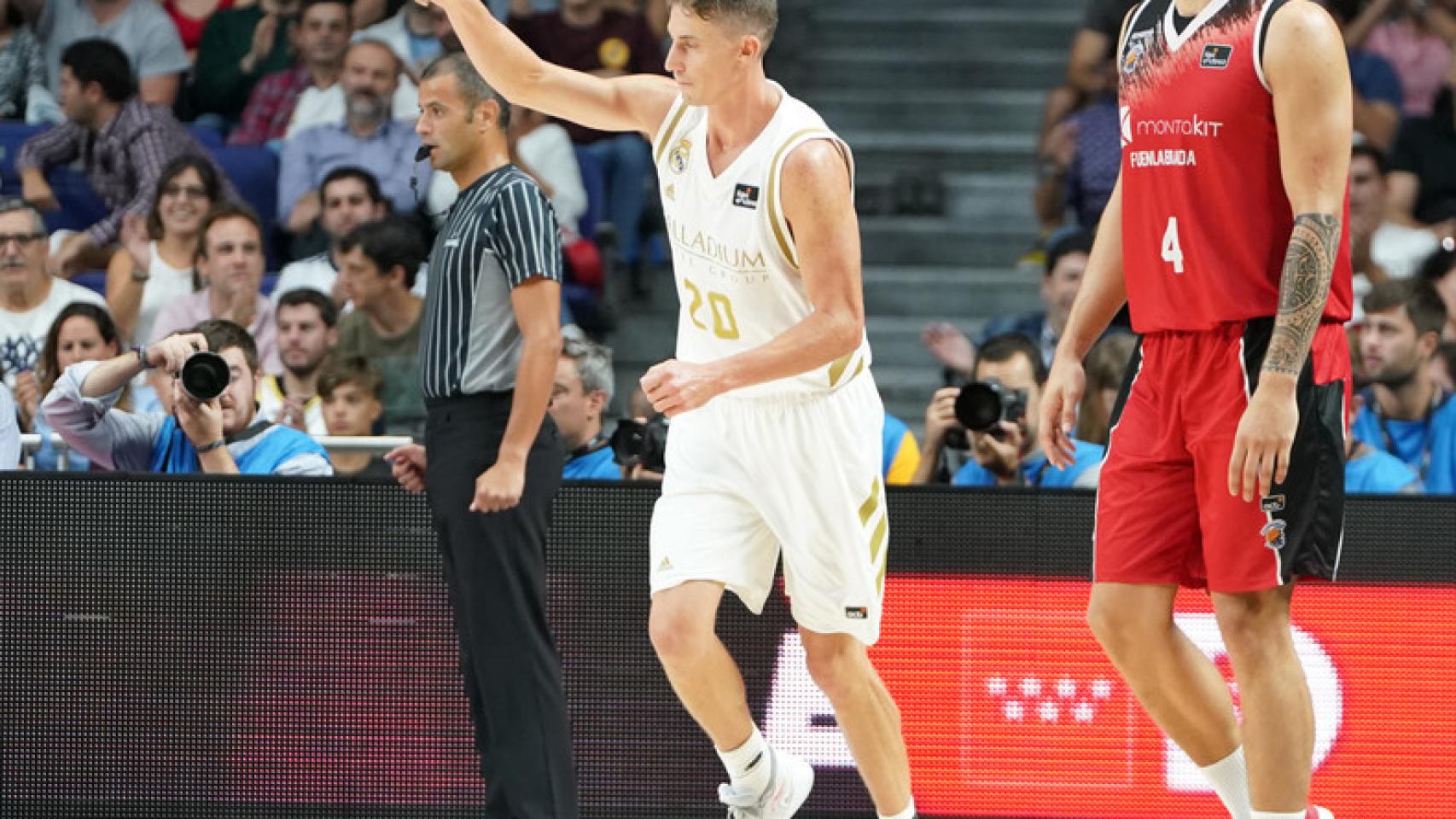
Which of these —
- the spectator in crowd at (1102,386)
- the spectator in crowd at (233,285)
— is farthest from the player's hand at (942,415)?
the spectator in crowd at (233,285)

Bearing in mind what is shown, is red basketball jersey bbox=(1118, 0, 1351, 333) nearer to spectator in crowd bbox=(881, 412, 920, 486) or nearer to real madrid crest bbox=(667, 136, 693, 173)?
real madrid crest bbox=(667, 136, 693, 173)

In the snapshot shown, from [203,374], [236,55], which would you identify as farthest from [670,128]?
[236,55]

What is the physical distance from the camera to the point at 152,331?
9062 mm

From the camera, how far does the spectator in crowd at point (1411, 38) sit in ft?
35.2

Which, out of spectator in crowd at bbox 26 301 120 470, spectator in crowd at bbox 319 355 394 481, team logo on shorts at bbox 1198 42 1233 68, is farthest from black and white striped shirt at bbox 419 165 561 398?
spectator in crowd at bbox 26 301 120 470

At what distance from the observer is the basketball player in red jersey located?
4043mm

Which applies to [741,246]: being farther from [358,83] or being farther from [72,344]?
[358,83]

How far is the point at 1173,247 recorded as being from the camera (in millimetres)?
4281

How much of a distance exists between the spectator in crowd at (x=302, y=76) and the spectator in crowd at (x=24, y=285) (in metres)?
1.96

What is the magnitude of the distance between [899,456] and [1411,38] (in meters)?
5.45

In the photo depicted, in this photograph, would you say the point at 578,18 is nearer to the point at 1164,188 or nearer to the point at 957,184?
Answer: the point at 957,184

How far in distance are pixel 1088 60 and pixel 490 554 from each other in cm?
652

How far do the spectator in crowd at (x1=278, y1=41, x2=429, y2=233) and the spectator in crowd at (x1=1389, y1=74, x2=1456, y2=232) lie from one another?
4.86m

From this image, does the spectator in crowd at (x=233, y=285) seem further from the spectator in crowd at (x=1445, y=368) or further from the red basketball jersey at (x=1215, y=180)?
the red basketball jersey at (x=1215, y=180)
